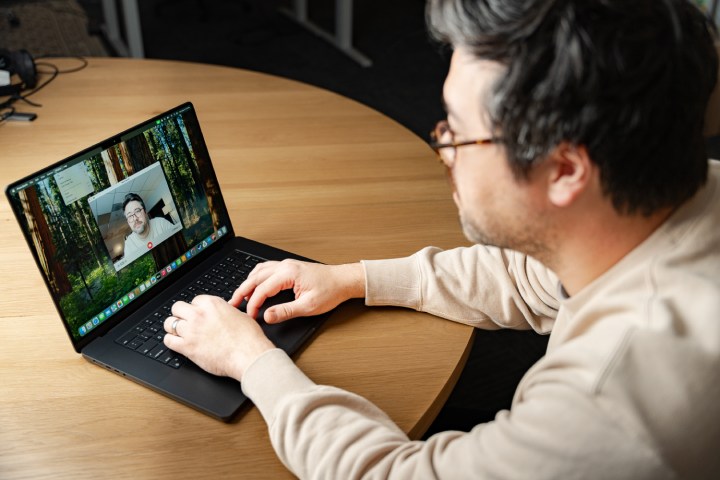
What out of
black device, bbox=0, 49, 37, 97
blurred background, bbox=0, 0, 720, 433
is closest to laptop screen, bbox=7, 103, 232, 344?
black device, bbox=0, 49, 37, 97

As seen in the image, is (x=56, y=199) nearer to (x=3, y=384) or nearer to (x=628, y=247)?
(x=3, y=384)

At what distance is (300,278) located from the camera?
1068 millimetres

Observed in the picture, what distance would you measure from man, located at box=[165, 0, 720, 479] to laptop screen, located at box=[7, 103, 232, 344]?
210mm

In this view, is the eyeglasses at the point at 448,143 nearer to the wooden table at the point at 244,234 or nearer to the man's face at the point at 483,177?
the man's face at the point at 483,177

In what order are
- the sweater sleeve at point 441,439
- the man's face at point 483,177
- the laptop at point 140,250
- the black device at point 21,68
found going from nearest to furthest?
1. the sweater sleeve at point 441,439
2. the man's face at point 483,177
3. the laptop at point 140,250
4. the black device at point 21,68

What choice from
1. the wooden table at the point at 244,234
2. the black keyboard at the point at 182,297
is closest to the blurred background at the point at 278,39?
the wooden table at the point at 244,234

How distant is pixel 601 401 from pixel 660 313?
0.34 feet

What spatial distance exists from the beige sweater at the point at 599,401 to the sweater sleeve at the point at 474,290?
0.19 meters

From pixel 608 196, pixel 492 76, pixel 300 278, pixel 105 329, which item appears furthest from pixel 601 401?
pixel 105 329

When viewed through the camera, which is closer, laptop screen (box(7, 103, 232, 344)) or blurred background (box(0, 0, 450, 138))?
laptop screen (box(7, 103, 232, 344))

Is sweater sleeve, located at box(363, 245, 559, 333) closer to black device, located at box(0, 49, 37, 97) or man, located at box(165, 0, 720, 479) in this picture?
man, located at box(165, 0, 720, 479)

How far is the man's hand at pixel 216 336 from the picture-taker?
0.92m

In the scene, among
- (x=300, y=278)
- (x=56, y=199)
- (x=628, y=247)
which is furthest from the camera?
(x=300, y=278)

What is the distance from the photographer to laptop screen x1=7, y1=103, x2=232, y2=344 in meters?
0.93
